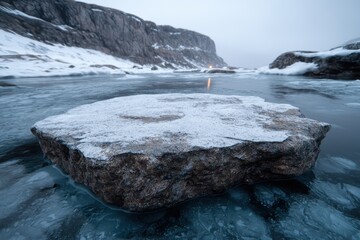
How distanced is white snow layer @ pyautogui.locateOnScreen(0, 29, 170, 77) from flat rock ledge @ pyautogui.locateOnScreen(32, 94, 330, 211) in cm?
1923

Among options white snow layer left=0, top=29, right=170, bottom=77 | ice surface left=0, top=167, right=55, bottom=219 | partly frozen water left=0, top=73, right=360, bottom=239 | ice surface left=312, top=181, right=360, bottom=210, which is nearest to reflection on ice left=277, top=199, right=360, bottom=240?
partly frozen water left=0, top=73, right=360, bottom=239

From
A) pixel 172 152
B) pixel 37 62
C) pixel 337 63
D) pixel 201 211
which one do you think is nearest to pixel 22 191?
pixel 172 152

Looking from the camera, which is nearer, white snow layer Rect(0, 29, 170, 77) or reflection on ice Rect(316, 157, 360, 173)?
reflection on ice Rect(316, 157, 360, 173)

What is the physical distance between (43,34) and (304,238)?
61273 mm

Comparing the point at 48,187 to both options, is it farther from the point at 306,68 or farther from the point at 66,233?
the point at 306,68

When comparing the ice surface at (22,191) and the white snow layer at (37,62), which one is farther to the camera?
the white snow layer at (37,62)

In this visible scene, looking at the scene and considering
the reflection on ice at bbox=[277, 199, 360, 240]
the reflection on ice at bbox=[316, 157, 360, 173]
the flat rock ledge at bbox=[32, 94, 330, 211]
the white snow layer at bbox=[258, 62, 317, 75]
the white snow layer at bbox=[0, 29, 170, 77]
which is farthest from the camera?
the white snow layer at bbox=[0, 29, 170, 77]

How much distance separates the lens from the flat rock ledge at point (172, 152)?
168cm

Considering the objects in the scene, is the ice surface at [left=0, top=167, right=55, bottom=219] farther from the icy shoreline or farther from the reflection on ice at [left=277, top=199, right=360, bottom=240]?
the icy shoreline

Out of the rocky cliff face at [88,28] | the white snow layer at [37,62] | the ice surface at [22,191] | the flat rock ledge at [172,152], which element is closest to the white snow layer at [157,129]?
the flat rock ledge at [172,152]

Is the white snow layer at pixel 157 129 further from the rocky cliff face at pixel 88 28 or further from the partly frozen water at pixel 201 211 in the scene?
the rocky cliff face at pixel 88 28

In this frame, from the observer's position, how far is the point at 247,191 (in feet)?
6.67

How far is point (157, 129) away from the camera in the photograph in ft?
7.38

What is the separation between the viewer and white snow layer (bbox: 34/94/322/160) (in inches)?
72.7
